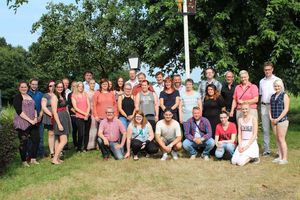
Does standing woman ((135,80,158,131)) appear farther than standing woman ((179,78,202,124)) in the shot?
Yes

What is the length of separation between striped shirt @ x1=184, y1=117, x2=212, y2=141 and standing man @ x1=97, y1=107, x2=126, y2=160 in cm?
138

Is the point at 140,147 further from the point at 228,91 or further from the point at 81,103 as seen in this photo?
the point at 228,91

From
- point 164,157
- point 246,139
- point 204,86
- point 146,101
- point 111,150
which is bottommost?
point 164,157

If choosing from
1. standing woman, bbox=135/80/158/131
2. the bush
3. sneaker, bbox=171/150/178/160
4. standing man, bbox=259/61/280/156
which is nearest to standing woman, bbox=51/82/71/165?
the bush

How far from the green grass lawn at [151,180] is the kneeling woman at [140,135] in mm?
257

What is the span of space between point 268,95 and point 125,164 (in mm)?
3275

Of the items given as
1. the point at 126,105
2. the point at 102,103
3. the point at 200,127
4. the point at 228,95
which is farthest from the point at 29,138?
the point at 228,95

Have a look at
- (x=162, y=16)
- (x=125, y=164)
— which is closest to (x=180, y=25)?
(x=162, y=16)

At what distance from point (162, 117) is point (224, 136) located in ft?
5.06

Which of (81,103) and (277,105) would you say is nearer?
(277,105)

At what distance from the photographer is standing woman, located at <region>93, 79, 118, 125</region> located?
1004 centimetres

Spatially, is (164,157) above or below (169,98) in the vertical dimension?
below

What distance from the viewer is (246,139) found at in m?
9.06

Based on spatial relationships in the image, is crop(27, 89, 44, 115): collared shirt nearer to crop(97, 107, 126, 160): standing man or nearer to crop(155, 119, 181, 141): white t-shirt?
crop(97, 107, 126, 160): standing man
